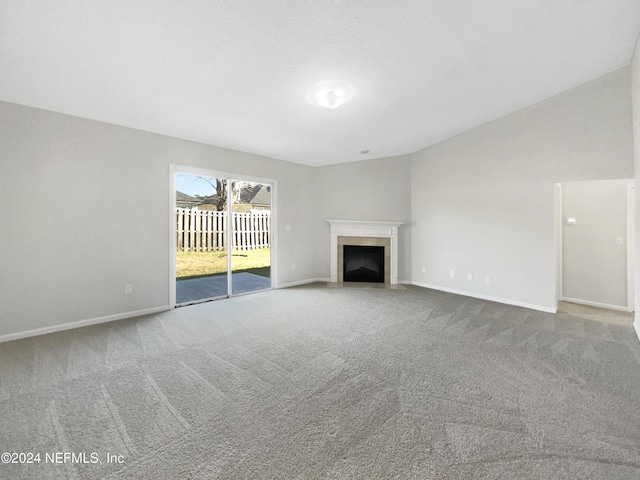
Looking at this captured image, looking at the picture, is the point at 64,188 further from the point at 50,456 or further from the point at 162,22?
the point at 50,456

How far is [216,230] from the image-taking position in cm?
501

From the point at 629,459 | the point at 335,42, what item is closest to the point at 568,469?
the point at 629,459

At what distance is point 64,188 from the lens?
3.45m

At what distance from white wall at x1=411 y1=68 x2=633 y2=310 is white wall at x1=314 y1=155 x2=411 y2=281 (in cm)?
37

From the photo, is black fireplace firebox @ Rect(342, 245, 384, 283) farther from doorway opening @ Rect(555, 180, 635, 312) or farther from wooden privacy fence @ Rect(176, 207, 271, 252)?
doorway opening @ Rect(555, 180, 635, 312)

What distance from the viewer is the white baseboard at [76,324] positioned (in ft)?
10.4

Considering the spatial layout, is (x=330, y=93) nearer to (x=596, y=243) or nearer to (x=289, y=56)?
(x=289, y=56)

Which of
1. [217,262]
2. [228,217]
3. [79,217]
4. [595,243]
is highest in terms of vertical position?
[228,217]

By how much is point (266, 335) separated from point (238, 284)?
2625 mm

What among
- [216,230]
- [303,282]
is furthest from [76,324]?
[303,282]

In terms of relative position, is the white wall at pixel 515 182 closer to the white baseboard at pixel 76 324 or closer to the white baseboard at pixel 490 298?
the white baseboard at pixel 490 298

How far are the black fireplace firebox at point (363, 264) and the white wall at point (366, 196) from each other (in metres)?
0.43

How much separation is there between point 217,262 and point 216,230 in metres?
0.59

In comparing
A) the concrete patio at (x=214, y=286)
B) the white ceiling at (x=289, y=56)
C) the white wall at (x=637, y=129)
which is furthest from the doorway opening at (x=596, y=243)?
the concrete patio at (x=214, y=286)
